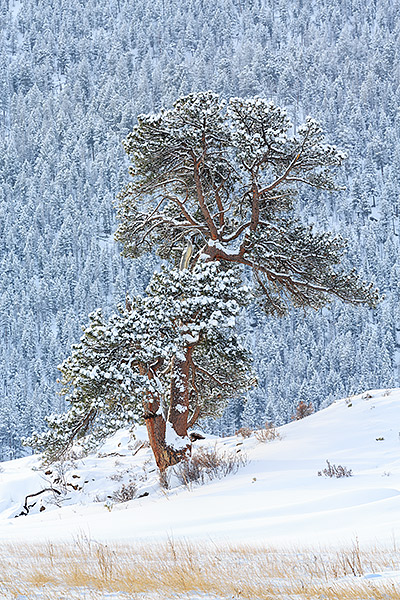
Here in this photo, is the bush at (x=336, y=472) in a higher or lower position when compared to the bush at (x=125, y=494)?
higher

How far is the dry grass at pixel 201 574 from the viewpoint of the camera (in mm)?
3799

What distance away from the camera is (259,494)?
9039 millimetres

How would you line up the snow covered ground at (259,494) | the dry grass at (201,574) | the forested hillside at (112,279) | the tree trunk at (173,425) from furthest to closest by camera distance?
the forested hillside at (112,279), the tree trunk at (173,425), the snow covered ground at (259,494), the dry grass at (201,574)

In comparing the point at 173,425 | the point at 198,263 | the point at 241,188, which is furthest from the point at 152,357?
the point at 241,188

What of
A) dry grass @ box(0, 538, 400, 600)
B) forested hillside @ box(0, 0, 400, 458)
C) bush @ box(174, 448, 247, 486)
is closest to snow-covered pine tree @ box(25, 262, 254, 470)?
bush @ box(174, 448, 247, 486)

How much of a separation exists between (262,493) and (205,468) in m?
2.52

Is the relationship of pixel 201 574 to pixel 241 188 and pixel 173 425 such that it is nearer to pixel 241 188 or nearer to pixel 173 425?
pixel 173 425

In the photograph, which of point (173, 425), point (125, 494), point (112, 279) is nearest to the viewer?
point (125, 494)

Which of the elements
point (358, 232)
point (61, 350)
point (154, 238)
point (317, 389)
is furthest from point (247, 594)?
point (358, 232)

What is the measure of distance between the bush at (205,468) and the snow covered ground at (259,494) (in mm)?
222

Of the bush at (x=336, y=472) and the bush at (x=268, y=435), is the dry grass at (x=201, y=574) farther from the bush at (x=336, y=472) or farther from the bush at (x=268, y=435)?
the bush at (x=268, y=435)

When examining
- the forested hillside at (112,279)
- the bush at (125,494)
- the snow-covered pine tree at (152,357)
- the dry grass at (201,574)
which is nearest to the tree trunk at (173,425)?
Answer: the snow-covered pine tree at (152,357)

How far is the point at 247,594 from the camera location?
12.6ft

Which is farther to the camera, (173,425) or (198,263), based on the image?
(173,425)
